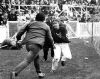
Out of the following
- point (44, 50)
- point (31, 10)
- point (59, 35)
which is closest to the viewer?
point (59, 35)

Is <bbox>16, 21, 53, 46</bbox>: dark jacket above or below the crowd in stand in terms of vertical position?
above

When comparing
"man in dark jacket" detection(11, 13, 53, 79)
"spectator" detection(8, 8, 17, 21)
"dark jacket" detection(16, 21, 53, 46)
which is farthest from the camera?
"spectator" detection(8, 8, 17, 21)

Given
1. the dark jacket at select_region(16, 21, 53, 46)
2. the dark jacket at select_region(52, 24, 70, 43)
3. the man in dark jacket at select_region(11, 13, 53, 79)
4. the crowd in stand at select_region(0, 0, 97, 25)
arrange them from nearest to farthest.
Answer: the man in dark jacket at select_region(11, 13, 53, 79)
the dark jacket at select_region(16, 21, 53, 46)
the dark jacket at select_region(52, 24, 70, 43)
the crowd in stand at select_region(0, 0, 97, 25)

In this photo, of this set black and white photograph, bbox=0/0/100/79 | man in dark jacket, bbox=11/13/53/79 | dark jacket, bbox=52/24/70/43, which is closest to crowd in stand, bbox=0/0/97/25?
black and white photograph, bbox=0/0/100/79

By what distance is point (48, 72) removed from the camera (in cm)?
994

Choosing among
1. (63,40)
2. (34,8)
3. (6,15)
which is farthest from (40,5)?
(63,40)

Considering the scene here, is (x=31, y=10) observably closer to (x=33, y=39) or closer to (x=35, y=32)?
(x=35, y=32)

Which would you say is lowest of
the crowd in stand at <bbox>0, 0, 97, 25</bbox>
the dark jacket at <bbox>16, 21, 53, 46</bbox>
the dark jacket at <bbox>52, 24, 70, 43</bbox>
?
the crowd in stand at <bbox>0, 0, 97, 25</bbox>

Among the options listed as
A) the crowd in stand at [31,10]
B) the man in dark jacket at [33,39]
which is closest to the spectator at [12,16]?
the crowd in stand at [31,10]

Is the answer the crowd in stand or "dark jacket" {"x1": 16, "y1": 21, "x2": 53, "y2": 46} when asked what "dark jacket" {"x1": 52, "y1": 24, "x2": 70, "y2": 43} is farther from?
the crowd in stand

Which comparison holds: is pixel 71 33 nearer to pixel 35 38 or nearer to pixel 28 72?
pixel 28 72

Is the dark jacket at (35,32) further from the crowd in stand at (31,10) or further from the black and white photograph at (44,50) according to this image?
the crowd in stand at (31,10)

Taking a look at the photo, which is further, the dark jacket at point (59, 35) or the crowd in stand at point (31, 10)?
the crowd in stand at point (31, 10)

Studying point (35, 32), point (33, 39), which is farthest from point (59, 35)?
point (33, 39)
